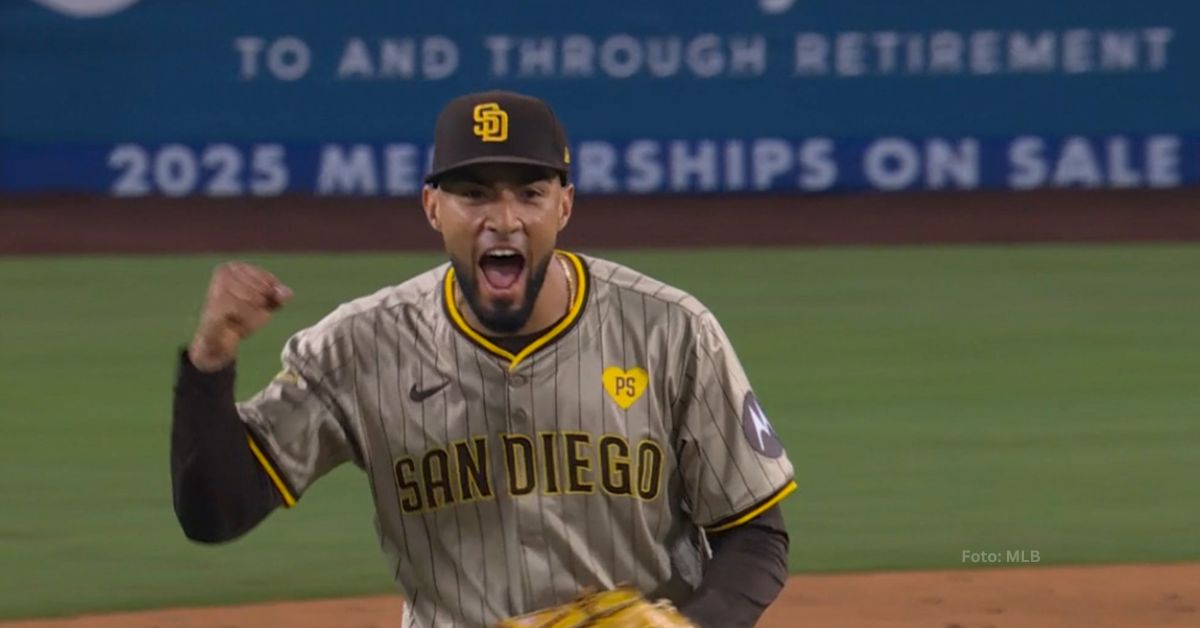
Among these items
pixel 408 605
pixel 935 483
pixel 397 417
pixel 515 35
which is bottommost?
pixel 935 483

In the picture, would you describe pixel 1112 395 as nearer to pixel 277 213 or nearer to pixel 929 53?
pixel 929 53

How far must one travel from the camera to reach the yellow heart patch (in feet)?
11.8

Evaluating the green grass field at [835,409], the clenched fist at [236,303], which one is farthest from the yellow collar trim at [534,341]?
the green grass field at [835,409]

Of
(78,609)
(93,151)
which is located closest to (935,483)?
(78,609)

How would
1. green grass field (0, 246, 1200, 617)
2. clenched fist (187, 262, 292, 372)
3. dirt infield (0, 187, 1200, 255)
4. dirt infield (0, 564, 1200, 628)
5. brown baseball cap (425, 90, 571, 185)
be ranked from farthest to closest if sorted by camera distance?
1. dirt infield (0, 187, 1200, 255)
2. green grass field (0, 246, 1200, 617)
3. dirt infield (0, 564, 1200, 628)
4. brown baseball cap (425, 90, 571, 185)
5. clenched fist (187, 262, 292, 372)

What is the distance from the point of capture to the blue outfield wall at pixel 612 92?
14.7 m

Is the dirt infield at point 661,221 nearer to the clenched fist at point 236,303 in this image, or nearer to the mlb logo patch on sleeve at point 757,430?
the mlb logo patch on sleeve at point 757,430

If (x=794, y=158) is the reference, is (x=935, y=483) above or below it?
below

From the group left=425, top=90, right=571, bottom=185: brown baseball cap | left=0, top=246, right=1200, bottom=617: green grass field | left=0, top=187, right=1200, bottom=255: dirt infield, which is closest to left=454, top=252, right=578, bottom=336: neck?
left=425, top=90, right=571, bottom=185: brown baseball cap

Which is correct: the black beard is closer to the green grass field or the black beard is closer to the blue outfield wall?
the green grass field

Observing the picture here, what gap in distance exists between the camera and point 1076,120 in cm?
1481

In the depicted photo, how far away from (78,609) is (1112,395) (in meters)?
4.89

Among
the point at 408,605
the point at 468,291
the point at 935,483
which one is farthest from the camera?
the point at 935,483

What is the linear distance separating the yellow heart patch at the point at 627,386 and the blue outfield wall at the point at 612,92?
1113 cm
